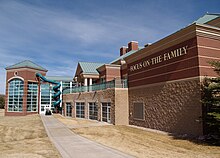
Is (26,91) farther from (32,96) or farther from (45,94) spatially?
(45,94)

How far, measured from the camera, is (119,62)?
28641 millimetres

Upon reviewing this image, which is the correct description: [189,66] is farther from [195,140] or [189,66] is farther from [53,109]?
[53,109]

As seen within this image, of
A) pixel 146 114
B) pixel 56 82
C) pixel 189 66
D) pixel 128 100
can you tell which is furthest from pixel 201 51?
pixel 56 82

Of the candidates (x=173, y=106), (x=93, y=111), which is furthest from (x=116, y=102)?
(x=173, y=106)

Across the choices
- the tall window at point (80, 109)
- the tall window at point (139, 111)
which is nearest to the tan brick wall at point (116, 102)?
the tall window at point (139, 111)

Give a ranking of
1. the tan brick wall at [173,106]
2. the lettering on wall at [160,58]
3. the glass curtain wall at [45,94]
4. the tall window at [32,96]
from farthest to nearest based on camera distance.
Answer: the glass curtain wall at [45,94], the tall window at [32,96], the lettering on wall at [160,58], the tan brick wall at [173,106]

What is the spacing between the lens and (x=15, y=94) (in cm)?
4112

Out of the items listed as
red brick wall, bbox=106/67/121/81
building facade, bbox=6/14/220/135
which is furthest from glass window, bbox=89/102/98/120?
red brick wall, bbox=106/67/121/81

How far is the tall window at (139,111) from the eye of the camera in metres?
18.6

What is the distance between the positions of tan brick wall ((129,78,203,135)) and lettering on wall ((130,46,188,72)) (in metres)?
2.06

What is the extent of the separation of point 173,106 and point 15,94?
36419 millimetres

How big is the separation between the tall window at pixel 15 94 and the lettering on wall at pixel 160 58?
29.1 m

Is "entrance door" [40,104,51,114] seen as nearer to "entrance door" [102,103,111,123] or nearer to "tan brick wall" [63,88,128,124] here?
"tan brick wall" [63,88,128,124]

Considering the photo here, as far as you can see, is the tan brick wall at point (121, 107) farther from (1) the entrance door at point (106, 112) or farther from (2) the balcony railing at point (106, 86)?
(1) the entrance door at point (106, 112)
